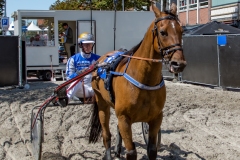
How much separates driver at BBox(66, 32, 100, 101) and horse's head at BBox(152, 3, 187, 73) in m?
2.06

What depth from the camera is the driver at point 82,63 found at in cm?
624

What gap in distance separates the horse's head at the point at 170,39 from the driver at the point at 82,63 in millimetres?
2061

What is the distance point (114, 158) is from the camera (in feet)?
19.7

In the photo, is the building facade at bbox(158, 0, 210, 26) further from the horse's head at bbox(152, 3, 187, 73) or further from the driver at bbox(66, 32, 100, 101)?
the horse's head at bbox(152, 3, 187, 73)

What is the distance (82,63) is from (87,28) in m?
10.5

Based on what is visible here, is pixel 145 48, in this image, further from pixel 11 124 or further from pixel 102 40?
pixel 102 40

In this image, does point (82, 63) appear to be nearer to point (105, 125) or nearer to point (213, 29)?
point (105, 125)

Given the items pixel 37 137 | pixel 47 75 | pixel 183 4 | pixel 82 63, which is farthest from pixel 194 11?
pixel 37 137

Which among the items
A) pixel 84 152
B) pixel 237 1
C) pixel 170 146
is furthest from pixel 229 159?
pixel 237 1

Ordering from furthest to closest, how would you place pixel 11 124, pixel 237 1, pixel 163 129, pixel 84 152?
pixel 237 1 → pixel 11 124 → pixel 163 129 → pixel 84 152

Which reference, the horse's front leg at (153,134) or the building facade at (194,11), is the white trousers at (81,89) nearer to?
the horse's front leg at (153,134)

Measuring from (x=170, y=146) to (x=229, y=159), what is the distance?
1.02 metres

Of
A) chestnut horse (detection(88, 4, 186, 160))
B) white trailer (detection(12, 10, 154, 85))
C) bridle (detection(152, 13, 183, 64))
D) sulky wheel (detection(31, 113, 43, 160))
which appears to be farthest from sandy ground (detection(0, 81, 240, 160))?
white trailer (detection(12, 10, 154, 85))

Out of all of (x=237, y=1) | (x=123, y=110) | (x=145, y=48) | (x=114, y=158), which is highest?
(x=237, y=1)
